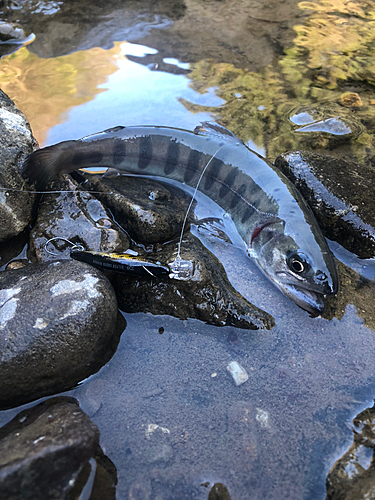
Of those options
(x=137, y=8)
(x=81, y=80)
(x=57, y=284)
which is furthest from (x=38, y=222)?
(x=137, y=8)

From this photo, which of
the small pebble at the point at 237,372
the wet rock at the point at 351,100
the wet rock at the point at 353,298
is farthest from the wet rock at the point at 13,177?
the wet rock at the point at 351,100

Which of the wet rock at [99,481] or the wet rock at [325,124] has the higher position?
the wet rock at [325,124]

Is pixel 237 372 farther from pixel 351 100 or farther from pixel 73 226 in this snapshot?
pixel 351 100

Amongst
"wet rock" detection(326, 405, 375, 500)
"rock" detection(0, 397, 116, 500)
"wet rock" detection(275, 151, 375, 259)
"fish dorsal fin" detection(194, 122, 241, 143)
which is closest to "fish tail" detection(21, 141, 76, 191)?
"fish dorsal fin" detection(194, 122, 241, 143)

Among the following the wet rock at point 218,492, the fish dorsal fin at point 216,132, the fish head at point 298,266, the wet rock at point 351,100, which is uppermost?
the fish dorsal fin at point 216,132

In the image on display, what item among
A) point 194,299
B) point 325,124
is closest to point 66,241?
point 194,299

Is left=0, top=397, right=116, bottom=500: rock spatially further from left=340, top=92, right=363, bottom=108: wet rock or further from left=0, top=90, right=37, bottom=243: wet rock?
left=340, top=92, right=363, bottom=108: wet rock

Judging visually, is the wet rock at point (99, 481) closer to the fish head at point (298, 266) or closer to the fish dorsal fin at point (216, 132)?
the fish head at point (298, 266)
